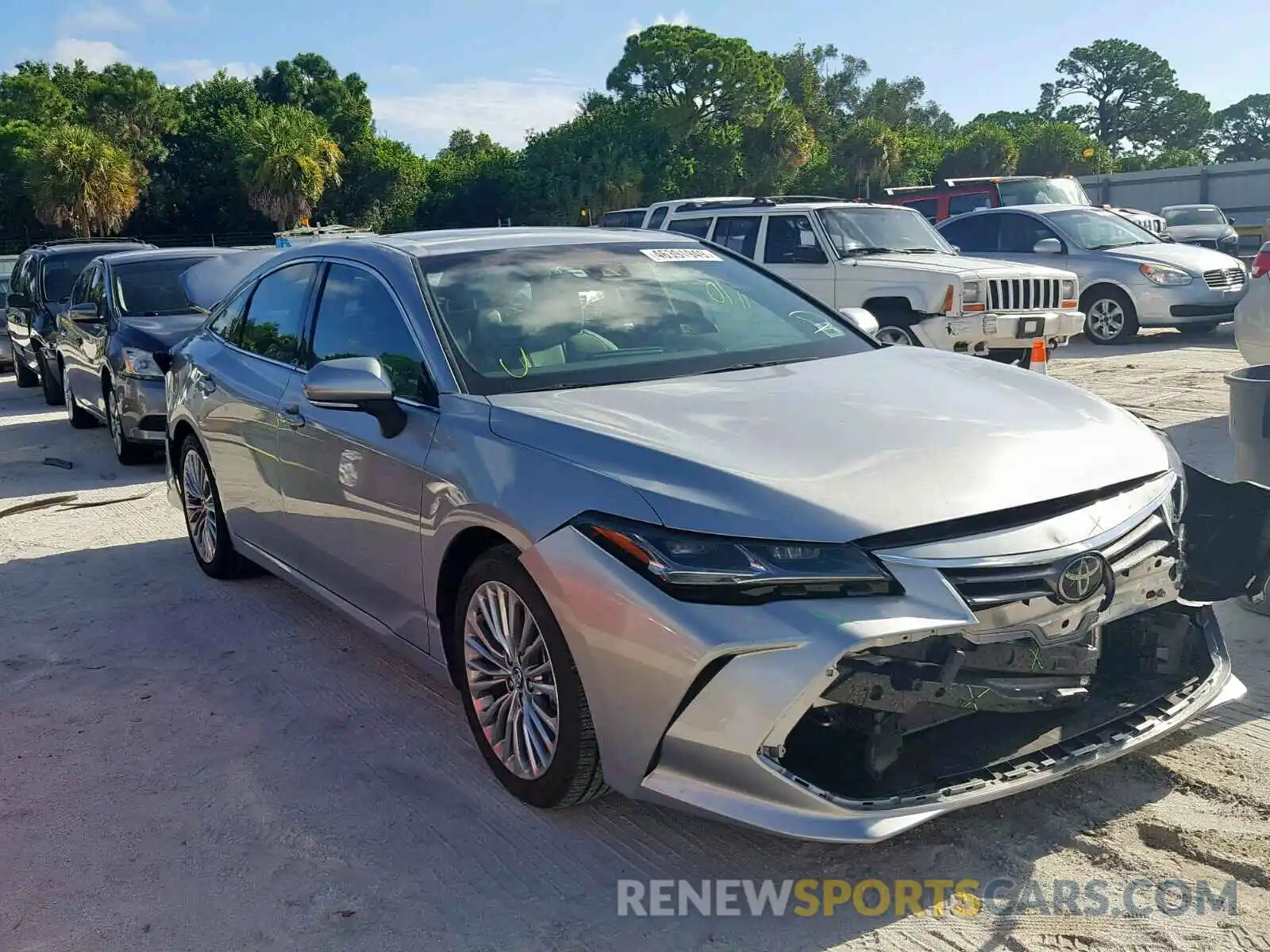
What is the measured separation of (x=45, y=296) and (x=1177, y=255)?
42.9 ft

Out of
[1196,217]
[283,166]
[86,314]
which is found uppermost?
[283,166]

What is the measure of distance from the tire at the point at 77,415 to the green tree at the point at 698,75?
67832 millimetres

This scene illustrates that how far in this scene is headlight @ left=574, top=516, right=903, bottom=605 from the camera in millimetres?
2816

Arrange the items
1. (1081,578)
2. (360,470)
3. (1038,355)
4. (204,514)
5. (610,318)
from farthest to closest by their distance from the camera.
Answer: (1038,355)
(204,514)
(610,318)
(360,470)
(1081,578)

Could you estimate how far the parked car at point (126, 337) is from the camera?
898cm

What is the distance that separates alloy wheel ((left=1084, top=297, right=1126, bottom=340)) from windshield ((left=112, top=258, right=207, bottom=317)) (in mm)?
9947

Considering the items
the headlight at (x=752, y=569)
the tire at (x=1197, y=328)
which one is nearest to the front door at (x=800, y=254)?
the tire at (x=1197, y=328)

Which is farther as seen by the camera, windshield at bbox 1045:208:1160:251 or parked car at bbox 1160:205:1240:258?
parked car at bbox 1160:205:1240:258

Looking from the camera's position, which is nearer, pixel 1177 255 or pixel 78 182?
pixel 1177 255

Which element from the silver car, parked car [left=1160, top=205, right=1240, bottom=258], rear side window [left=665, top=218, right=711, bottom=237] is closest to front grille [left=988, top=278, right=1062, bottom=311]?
rear side window [left=665, top=218, right=711, bottom=237]

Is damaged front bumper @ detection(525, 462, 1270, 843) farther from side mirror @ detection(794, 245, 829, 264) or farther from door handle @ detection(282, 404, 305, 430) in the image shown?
side mirror @ detection(794, 245, 829, 264)

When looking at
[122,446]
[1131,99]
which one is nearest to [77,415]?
[122,446]

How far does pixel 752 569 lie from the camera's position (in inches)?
112

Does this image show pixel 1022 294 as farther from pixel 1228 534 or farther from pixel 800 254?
pixel 1228 534
